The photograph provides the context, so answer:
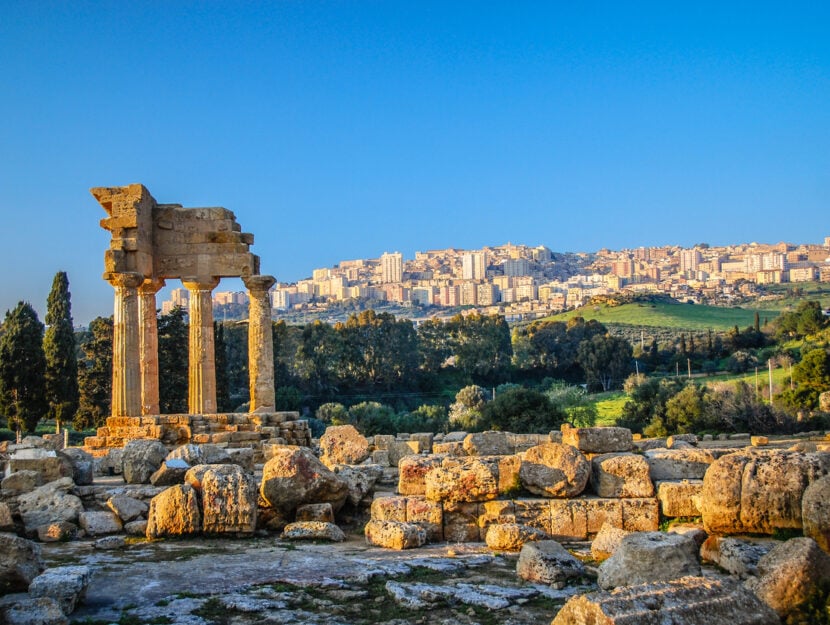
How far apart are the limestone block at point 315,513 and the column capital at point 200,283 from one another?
12546 mm

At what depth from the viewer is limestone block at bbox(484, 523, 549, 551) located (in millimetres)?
11484

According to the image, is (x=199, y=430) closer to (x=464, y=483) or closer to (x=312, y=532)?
(x=312, y=532)

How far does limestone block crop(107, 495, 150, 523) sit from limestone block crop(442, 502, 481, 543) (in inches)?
177

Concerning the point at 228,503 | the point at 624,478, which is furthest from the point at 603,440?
the point at 228,503

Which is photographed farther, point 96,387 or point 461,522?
point 96,387

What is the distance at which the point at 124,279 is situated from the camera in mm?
23000

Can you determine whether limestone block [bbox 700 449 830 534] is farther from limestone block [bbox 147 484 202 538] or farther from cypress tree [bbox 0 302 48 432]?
cypress tree [bbox 0 302 48 432]

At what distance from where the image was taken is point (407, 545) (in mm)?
11789

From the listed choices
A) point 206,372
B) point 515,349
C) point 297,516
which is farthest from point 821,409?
point 515,349

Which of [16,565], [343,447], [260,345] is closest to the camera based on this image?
[16,565]

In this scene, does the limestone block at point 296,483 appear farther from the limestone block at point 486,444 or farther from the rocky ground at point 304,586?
the limestone block at point 486,444

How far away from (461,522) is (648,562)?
4.17 meters

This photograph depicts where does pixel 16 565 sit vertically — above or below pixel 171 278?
below

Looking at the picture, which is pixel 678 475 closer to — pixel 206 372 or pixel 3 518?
pixel 3 518
